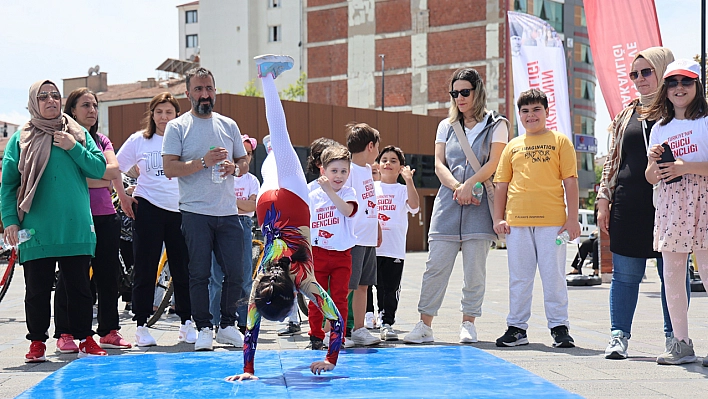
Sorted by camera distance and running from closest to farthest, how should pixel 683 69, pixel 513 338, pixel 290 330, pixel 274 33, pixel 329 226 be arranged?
pixel 683 69
pixel 329 226
pixel 513 338
pixel 290 330
pixel 274 33

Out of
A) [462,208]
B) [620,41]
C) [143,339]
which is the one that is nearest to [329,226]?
[462,208]

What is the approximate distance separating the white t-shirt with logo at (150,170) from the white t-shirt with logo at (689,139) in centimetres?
396

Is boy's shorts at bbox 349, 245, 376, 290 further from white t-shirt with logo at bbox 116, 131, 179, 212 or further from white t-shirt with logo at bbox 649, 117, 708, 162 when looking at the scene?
white t-shirt with logo at bbox 649, 117, 708, 162

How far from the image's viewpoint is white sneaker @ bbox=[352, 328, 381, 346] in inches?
274

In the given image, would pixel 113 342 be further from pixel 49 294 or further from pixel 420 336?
pixel 420 336

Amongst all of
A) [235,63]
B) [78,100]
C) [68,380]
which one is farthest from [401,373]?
[235,63]

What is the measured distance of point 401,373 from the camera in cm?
511

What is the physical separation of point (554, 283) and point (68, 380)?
3861mm

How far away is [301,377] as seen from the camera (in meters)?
4.96

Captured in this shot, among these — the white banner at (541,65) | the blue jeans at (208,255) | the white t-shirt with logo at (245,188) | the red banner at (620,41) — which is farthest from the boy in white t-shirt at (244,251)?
the white banner at (541,65)

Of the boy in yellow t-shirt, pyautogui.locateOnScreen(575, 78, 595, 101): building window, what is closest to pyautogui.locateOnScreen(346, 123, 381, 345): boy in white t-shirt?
the boy in yellow t-shirt

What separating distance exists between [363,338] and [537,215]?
1727 millimetres

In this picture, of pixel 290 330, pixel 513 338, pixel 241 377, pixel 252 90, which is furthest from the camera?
pixel 252 90

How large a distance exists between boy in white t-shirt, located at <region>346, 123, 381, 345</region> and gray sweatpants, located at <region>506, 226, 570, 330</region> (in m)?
1.14
